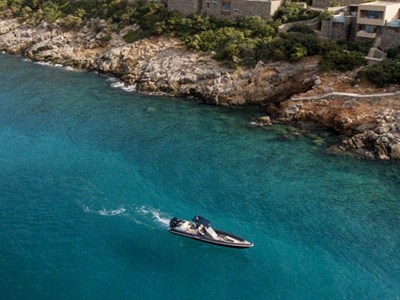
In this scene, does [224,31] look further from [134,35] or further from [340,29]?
[340,29]

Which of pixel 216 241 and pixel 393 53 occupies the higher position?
pixel 393 53

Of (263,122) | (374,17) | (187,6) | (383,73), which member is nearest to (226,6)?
(187,6)

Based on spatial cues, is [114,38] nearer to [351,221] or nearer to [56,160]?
[56,160]

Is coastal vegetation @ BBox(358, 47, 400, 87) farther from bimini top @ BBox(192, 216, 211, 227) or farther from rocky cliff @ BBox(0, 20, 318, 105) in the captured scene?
bimini top @ BBox(192, 216, 211, 227)

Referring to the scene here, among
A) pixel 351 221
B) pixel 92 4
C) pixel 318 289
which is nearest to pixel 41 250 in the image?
pixel 318 289

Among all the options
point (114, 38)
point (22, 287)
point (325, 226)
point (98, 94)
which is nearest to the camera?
A: point (22, 287)

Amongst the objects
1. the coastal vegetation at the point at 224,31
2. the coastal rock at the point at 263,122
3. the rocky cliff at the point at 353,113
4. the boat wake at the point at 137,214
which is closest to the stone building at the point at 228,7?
the coastal vegetation at the point at 224,31
